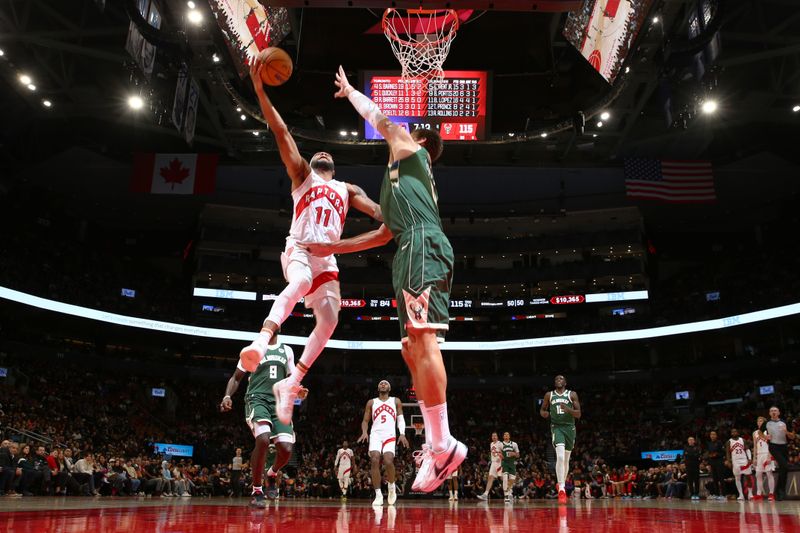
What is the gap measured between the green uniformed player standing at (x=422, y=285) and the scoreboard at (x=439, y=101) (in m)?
13.4

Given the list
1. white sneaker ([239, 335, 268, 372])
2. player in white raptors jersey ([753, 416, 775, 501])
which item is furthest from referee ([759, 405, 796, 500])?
white sneaker ([239, 335, 268, 372])

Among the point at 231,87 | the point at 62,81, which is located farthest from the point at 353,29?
the point at 62,81

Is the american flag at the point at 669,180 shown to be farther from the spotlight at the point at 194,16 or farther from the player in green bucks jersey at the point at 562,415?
the player in green bucks jersey at the point at 562,415

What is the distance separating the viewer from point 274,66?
17.9 ft

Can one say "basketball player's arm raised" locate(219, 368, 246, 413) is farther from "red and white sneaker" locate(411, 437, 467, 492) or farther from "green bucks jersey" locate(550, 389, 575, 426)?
"green bucks jersey" locate(550, 389, 575, 426)

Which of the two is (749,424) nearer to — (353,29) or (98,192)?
(353,29)

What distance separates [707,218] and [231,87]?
3273cm

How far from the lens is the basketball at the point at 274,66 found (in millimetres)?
5434

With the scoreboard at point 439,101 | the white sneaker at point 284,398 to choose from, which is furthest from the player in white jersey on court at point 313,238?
the scoreboard at point 439,101

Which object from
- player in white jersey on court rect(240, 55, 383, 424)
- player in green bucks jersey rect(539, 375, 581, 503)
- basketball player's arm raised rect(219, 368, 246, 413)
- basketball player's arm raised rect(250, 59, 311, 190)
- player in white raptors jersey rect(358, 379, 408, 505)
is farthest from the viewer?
player in green bucks jersey rect(539, 375, 581, 503)

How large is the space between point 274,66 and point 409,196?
78.8 inches

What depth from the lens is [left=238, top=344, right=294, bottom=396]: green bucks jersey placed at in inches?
321

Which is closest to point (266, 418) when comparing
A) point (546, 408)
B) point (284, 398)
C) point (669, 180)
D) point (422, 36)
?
point (284, 398)

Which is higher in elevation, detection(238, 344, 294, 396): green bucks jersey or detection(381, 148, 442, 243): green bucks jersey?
detection(381, 148, 442, 243): green bucks jersey
